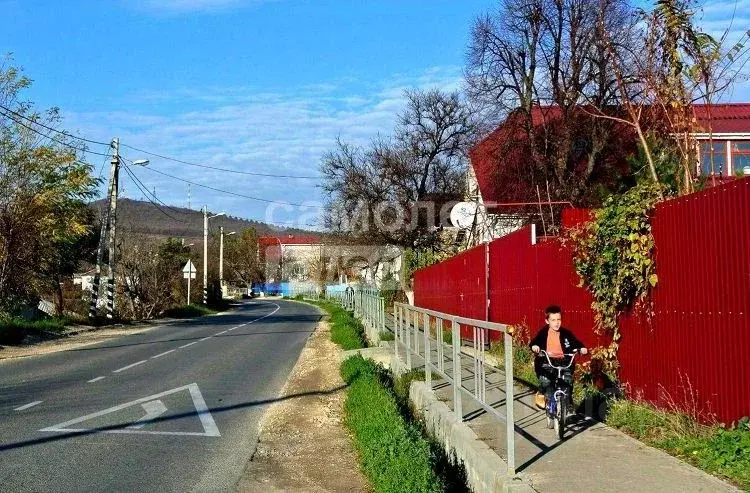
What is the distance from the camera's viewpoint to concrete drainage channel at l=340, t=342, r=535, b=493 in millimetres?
6039

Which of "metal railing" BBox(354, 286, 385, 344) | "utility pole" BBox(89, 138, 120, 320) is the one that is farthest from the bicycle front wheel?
"utility pole" BBox(89, 138, 120, 320)

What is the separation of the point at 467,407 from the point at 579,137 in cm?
1964

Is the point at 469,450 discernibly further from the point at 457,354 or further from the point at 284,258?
the point at 284,258

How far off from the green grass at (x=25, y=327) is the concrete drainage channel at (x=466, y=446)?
53.3ft

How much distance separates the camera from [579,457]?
22.7ft

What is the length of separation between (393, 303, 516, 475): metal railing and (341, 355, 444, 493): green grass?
59 cm

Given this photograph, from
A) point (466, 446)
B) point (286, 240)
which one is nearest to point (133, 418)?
point (466, 446)

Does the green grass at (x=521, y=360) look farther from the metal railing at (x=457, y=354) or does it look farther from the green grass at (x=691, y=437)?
the green grass at (x=691, y=437)

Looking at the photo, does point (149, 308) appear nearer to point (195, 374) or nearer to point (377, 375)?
point (195, 374)

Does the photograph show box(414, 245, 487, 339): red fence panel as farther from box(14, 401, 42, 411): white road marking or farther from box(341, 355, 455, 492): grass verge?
box(14, 401, 42, 411): white road marking

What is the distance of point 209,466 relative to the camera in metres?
8.26

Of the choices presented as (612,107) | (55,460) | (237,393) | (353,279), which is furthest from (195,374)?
(353,279)

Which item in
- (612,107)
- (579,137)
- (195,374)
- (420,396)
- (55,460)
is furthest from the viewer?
(579,137)

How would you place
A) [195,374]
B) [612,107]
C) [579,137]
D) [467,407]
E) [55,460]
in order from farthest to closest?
1. [579,137]
2. [612,107]
3. [195,374]
4. [467,407]
5. [55,460]
